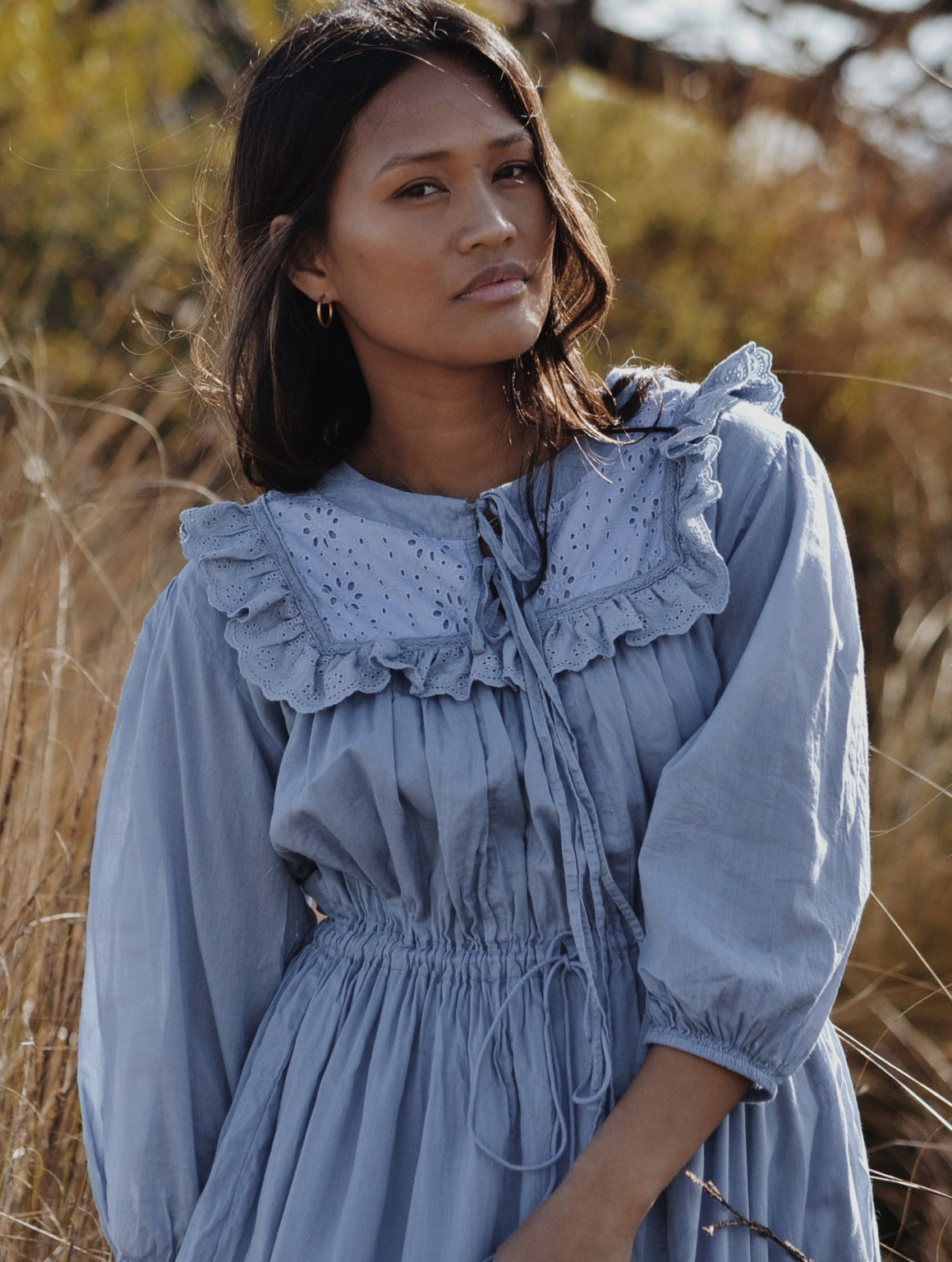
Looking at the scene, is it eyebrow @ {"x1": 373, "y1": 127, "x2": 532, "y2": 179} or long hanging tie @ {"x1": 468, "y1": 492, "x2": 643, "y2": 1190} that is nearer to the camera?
long hanging tie @ {"x1": 468, "y1": 492, "x2": 643, "y2": 1190}

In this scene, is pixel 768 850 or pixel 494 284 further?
pixel 494 284

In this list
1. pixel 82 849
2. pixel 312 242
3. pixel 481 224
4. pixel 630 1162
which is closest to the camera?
pixel 630 1162

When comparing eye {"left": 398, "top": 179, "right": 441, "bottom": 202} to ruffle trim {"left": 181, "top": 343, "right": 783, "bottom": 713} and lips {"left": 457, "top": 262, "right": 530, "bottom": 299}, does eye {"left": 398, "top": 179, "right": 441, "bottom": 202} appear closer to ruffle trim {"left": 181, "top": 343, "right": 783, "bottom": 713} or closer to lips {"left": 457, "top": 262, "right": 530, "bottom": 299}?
lips {"left": 457, "top": 262, "right": 530, "bottom": 299}

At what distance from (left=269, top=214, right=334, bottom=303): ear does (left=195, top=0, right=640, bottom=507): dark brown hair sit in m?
0.01

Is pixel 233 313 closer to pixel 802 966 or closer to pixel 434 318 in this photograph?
pixel 434 318

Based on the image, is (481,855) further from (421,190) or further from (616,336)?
(616,336)

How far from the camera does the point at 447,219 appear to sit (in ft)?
5.38

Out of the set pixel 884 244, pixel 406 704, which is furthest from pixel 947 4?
pixel 406 704

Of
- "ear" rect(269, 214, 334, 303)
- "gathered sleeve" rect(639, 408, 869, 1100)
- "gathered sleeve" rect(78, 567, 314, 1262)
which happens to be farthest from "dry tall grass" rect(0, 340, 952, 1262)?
"ear" rect(269, 214, 334, 303)

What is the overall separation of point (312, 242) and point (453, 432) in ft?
0.98

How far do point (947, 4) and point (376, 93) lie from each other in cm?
519

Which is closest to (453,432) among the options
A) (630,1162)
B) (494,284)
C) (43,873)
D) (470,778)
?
(494,284)

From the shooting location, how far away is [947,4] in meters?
5.99

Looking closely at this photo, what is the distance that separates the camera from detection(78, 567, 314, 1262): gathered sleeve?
1.67 meters
